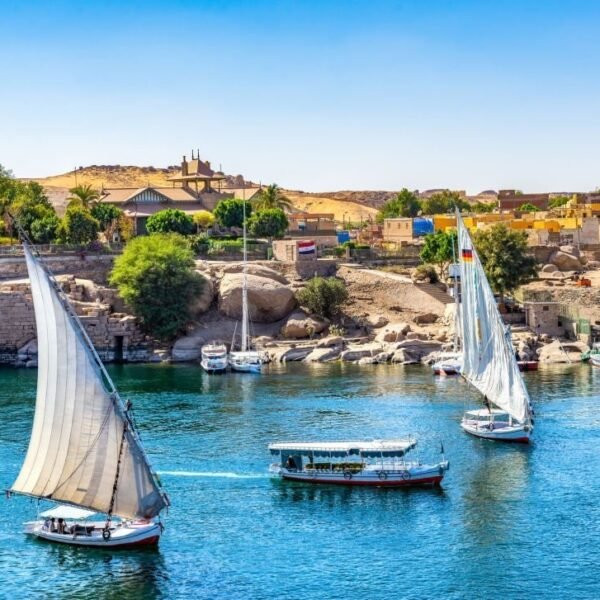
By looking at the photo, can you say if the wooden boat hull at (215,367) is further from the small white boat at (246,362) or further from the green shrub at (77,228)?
the green shrub at (77,228)

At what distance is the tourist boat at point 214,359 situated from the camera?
201ft

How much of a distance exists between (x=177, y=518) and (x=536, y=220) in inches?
2247

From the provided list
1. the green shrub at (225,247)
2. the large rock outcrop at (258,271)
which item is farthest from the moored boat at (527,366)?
the green shrub at (225,247)

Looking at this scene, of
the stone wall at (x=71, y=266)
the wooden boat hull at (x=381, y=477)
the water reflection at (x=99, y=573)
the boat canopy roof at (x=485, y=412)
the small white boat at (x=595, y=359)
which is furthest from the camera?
the stone wall at (x=71, y=266)

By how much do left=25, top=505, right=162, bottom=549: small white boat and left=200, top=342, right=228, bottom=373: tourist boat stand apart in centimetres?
2695

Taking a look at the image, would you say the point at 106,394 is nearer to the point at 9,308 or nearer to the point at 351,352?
the point at 351,352

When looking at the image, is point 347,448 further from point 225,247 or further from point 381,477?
point 225,247

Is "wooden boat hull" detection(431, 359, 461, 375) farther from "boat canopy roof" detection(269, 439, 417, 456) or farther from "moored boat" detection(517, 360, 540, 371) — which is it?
"boat canopy roof" detection(269, 439, 417, 456)

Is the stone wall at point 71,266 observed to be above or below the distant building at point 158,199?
below

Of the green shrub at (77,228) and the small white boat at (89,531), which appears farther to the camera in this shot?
the green shrub at (77,228)

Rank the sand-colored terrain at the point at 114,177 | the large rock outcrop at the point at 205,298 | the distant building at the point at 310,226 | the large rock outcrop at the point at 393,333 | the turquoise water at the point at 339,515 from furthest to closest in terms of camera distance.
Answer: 1. the sand-colored terrain at the point at 114,177
2. the distant building at the point at 310,226
3. the large rock outcrop at the point at 205,298
4. the large rock outcrop at the point at 393,333
5. the turquoise water at the point at 339,515

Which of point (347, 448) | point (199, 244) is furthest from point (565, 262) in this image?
point (347, 448)

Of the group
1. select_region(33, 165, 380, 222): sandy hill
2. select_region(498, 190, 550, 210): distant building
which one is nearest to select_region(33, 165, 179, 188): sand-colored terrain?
select_region(33, 165, 380, 222): sandy hill

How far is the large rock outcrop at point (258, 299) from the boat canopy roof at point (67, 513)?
35.1m
